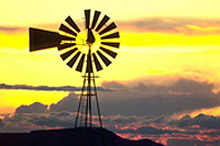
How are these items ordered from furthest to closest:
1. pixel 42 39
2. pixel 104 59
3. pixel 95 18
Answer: pixel 104 59 → pixel 95 18 → pixel 42 39

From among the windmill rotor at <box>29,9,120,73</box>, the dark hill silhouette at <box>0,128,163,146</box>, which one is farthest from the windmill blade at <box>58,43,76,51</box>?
the dark hill silhouette at <box>0,128,163,146</box>

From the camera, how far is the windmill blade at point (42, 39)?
143ft

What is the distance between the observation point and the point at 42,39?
4406 cm

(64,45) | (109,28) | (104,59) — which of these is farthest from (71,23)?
(104,59)

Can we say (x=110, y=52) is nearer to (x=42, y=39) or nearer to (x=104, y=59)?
(x=104, y=59)

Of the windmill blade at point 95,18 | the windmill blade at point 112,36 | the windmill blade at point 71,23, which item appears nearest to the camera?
the windmill blade at point 71,23

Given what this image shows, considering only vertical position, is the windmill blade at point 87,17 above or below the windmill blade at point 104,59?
above

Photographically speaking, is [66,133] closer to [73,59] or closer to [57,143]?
[57,143]

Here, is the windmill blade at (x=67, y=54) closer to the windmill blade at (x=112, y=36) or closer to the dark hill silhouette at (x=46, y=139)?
the windmill blade at (x=112, y=36)

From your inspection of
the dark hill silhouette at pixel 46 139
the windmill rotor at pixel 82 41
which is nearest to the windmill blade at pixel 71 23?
the windmill rotor at pixel 82 41

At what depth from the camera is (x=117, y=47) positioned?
46.0 metres

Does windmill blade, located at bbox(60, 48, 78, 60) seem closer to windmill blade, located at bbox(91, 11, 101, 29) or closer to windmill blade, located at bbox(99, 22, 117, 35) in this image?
windmill blade, located at bbox(91, 11, 101, 29)

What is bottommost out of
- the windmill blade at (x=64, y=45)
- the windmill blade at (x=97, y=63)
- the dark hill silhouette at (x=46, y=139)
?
the dark hill silhouette at (x=46, y=139)

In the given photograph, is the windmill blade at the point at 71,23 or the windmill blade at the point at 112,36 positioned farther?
the windmill blade at the point at 112,36
